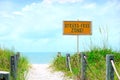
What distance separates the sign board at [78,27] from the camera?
16750 millimetres

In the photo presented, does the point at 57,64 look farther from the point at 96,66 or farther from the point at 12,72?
the point at 12,72

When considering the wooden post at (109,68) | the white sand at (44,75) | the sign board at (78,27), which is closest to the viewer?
the wooden post at (109,68)

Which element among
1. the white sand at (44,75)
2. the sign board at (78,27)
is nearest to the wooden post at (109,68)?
the white sand at (44,75)

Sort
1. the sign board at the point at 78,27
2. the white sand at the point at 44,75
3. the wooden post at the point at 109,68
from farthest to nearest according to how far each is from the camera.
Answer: the sign board at the point at 78,27 < the white sand at the point at 44,75 < the wooden post at the point at 109,68

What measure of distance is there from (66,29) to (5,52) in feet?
9.41

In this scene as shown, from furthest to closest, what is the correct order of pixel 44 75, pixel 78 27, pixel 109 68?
pixel 78 27
pixel 44 75
pixel 109 68

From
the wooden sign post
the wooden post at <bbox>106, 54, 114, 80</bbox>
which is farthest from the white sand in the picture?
the wooden post at <bbox>106, 54, 114, 80</bbox>

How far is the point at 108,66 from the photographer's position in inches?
366

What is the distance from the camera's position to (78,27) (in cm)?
Result: 1681

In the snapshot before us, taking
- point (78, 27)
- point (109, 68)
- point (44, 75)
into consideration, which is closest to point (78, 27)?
point (78, 27)

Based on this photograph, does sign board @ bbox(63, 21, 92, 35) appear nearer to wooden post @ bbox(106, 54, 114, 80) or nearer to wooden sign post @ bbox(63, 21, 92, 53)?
wooden sign post @ bbox(63, 21, 92, 53)

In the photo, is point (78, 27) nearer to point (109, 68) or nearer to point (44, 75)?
point (44, 75)

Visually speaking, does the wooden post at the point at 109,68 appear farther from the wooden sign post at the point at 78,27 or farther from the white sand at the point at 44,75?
the wooden sign post at the point at 78,27

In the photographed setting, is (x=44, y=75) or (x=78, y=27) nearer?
(x=44, y=75)
